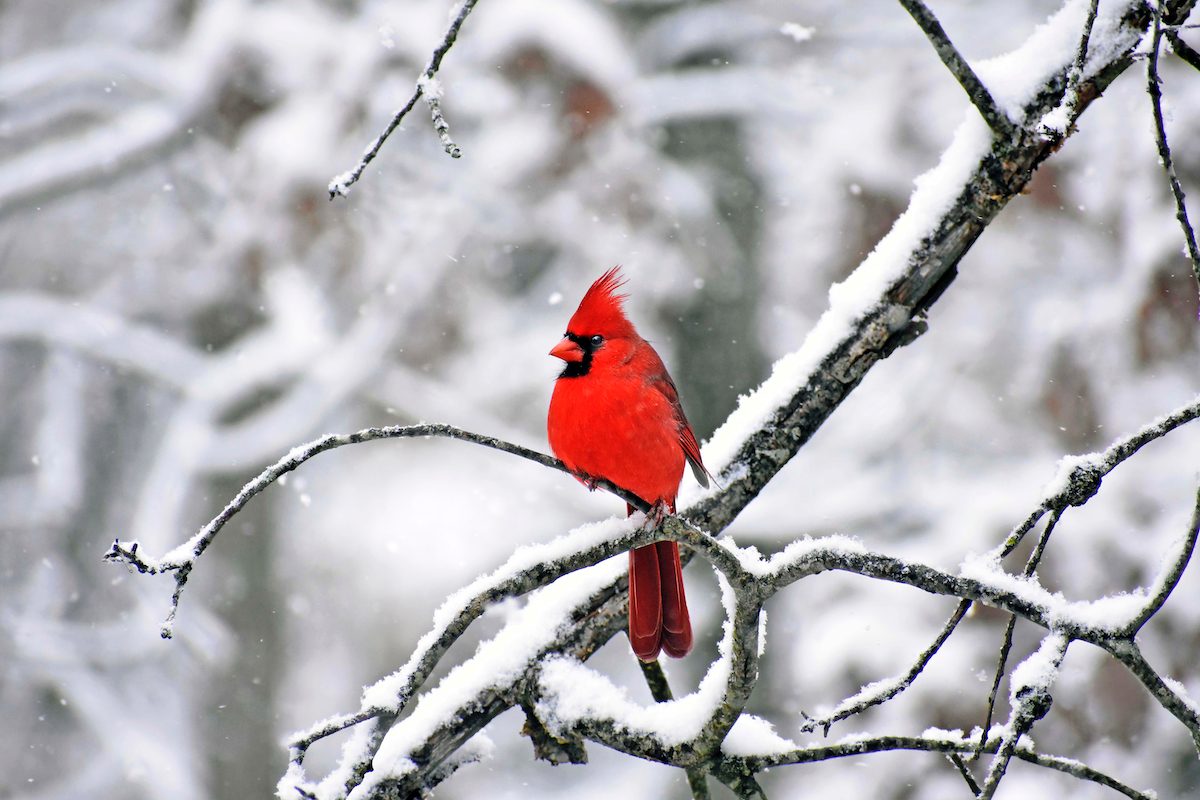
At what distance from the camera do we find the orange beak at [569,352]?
7.51 ft

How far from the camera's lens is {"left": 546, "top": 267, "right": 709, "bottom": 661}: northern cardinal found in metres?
2.04

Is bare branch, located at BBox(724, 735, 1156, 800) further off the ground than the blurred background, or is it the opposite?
the blurred background

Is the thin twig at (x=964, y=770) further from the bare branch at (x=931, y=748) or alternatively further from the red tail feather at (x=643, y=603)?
the red tail feather at (x=643, y=603)

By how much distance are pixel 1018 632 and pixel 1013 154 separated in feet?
13.6

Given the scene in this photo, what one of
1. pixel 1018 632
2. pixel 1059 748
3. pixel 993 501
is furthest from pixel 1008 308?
pixel 1059 748

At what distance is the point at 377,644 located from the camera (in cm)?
693

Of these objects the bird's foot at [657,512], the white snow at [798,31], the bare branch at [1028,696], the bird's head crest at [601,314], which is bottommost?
the bare branch at [1028,696]

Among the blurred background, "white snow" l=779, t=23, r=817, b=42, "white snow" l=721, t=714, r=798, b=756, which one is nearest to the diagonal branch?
"white snow" l=721, t=714, r=798, b=756

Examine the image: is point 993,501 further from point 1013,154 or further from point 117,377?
point 117,377

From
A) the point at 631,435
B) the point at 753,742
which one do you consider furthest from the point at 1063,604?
the point at 631,435

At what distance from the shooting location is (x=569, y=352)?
2.29 m

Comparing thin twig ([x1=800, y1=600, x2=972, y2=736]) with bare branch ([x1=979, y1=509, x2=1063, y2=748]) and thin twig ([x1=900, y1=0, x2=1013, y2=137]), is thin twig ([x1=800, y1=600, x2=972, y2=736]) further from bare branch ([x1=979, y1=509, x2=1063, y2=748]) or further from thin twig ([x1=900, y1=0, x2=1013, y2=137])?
thin twig ([x1=900, y1=0, x2=1013, y2=137])

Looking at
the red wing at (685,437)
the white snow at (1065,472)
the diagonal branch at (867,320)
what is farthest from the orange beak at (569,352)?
the white snow at (1065,472)

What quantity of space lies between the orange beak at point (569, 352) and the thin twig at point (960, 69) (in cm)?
97
